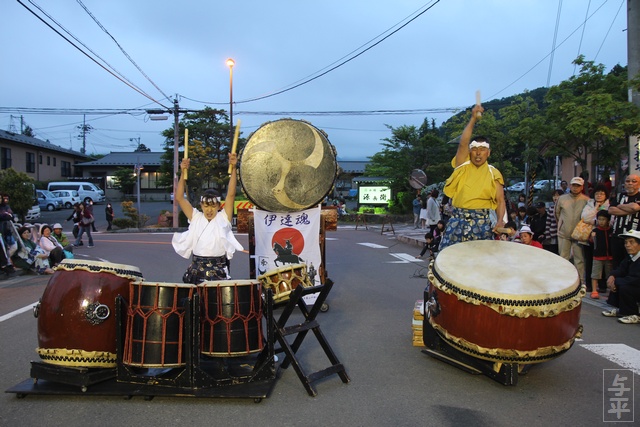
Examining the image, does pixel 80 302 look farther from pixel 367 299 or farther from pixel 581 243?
pixel 581 243

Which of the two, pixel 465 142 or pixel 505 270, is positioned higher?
pixel 465 142

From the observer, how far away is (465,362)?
4.65 m

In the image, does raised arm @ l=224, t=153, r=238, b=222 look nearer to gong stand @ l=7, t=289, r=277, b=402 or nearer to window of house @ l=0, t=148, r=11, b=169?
gong stand @ l=7, t=289, r=277, b=402

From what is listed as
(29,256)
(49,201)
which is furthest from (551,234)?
(49,201)

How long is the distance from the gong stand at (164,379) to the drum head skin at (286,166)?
9.24 ft

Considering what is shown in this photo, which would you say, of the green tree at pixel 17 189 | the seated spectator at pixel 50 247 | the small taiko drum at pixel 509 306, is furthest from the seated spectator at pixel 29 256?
the green tree at pixel 17 189

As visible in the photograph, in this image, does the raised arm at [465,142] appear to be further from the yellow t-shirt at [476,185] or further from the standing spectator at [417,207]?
the standing spectator at [417,207]

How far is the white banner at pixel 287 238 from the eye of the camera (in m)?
7.12

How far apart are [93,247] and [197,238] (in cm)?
1312

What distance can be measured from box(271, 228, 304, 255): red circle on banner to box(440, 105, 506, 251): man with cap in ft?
8.05

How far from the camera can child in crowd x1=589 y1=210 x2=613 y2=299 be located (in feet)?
25.5

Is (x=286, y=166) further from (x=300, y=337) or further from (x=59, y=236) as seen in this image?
(x=59, y=236)

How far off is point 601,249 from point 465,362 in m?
4.41

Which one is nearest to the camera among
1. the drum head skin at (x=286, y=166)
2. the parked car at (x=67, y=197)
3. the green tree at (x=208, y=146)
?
the drum head skin at (x=286, y=166)
